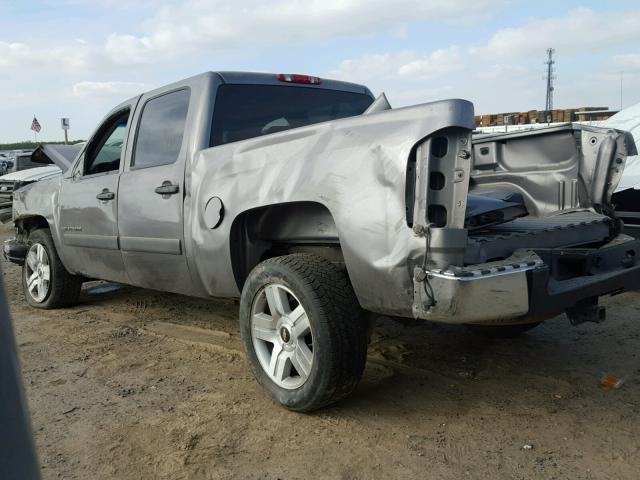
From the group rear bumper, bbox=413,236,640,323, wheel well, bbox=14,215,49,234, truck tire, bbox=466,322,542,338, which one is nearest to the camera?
rear bumper, bbox=413,236,640,323

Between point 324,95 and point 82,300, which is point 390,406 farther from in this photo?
point 82,300

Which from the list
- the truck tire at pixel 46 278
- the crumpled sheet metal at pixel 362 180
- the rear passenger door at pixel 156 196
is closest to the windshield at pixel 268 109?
the rear passenger door at pixel 156 196

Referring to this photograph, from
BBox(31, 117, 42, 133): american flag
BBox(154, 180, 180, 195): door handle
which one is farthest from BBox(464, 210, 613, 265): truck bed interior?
BBox(31, 117, 42, 133): american flag

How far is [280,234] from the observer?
349 centimetres

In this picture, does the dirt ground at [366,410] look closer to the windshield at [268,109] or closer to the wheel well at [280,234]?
the wheel well at [280,234]

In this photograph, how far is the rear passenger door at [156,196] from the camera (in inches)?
151

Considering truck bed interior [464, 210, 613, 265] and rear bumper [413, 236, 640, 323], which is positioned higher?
truck bed interior [464, 210, 613, 265]

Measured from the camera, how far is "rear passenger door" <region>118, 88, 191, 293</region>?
385 cm

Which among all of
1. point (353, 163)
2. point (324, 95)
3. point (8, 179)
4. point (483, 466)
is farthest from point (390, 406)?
point (8, 179)

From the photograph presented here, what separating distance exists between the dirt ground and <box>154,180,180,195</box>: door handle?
1.16 metres

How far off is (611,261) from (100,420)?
2899 millimetres

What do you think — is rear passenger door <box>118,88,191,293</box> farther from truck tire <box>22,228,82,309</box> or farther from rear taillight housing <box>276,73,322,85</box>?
truck tire <box>22,228,82,309</box>

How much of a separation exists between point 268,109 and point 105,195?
146 centimetres

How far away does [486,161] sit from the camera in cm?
434
